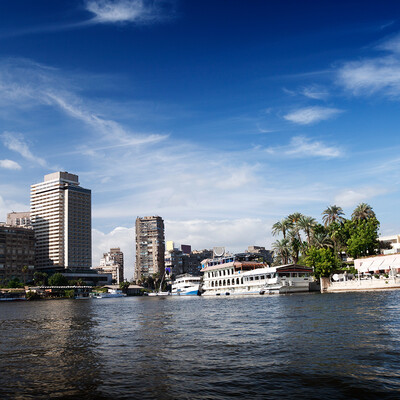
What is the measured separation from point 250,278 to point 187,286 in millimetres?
55539

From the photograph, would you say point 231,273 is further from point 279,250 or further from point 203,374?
point 203,374

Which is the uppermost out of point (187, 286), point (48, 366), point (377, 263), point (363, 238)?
point (363, 238)

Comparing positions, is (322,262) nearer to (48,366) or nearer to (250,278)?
(250,278)

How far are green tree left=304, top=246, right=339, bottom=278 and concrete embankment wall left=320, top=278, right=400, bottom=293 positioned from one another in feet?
9.38

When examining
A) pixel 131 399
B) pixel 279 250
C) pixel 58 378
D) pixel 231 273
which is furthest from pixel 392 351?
pixel 279 250

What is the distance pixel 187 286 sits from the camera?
560 feet

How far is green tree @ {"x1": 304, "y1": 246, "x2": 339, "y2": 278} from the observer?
10144 cm

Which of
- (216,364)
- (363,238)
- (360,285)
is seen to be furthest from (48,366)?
(363,238)

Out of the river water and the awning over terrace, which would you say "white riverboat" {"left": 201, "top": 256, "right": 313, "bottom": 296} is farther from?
the river water

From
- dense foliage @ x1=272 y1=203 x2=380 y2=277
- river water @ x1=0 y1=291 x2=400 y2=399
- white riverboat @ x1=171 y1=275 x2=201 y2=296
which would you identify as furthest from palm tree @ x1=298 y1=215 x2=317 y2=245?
river water @ x1=0 y1=291 x2=400 y2=399

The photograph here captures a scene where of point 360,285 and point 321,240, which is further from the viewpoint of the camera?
point 321,240

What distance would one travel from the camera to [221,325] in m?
36.9

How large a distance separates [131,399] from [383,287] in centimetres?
7646

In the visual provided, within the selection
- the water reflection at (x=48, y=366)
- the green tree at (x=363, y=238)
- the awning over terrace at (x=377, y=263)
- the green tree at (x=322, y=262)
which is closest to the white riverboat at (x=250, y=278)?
the green tree at (x=322, y=262)
